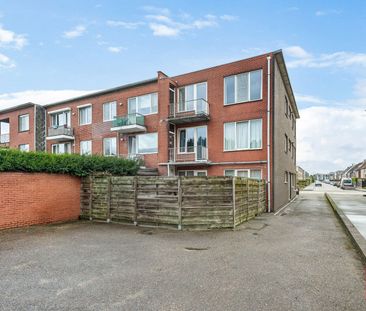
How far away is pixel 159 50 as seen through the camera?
1325 cm

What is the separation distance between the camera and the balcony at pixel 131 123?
65.4ft

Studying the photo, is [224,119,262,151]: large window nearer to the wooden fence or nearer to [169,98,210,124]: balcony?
[169,98,210,124]: balcony

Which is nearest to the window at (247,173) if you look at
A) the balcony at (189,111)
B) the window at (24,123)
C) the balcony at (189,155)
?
the balcony at (189,155)

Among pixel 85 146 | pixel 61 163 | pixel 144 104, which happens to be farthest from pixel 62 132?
pixel 61 163

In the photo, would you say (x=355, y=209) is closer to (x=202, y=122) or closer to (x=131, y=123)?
(x=202, y=122)

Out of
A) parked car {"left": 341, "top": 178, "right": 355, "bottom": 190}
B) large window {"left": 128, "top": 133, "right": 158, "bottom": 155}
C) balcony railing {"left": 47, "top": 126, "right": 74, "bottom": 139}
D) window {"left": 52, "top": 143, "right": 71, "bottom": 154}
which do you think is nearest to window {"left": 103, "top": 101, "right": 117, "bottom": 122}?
large window {"left": 128, "top": 133, "right": 158, "bottom": 155}

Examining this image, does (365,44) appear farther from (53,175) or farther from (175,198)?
(53,175)

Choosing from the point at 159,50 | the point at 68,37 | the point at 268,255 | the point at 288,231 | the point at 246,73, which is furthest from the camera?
the point at 246,73

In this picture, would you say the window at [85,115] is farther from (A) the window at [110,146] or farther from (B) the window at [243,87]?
(B) the window at [243,87]

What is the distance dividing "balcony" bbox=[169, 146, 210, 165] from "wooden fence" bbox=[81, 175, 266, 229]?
5788mm

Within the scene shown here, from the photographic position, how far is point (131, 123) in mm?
20078

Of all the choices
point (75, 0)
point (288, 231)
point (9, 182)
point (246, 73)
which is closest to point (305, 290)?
point (288, 231)

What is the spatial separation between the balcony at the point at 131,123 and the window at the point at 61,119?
682cm

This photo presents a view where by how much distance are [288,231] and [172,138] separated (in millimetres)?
11316
